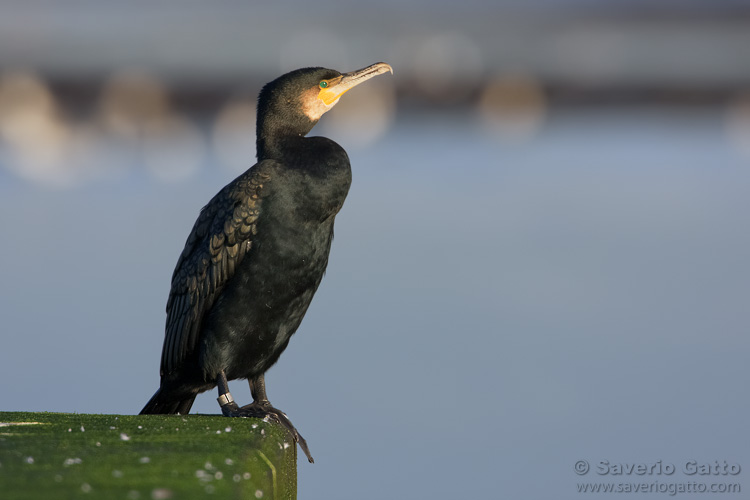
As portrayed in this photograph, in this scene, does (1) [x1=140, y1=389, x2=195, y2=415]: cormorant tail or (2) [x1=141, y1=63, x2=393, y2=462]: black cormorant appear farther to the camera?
(1) [x1=140, y1=389, x2=195, y2=415]: cormorant tail

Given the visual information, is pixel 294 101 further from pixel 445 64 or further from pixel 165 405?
pixel 445 64

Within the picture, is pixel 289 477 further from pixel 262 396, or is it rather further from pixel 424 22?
pixel 424 22

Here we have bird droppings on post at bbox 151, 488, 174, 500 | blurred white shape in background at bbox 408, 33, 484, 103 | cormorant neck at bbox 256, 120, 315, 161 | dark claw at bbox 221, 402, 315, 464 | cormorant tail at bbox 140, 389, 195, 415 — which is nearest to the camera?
bird droppings on post at bbox 151, 488, 174, 500

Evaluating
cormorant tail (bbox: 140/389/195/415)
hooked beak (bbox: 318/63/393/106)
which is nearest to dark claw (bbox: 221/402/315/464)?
cormorant tail (bbox: 140/389/195/415)

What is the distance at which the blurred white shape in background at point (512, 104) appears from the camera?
11.8 metres

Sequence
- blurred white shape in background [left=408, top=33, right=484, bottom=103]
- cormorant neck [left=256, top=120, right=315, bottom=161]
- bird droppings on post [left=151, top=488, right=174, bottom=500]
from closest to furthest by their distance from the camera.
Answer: bird droppings on post [left=151, top=488, right=174, bottom=500]
cormorant neck [left=256, top=120, right=315, bottom=161]
blurred white shape in background [left=408, top=33, right=484, bottom=103]

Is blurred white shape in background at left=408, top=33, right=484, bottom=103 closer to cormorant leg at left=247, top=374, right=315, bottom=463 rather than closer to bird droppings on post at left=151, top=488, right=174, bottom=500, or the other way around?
cormorant leg at left=247, top=374, right=315, bottom=463

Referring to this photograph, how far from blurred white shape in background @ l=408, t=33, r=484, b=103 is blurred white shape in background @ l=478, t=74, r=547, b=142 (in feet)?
0.97

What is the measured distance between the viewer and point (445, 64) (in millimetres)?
11625

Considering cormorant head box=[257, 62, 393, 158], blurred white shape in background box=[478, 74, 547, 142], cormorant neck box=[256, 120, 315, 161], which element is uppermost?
cormorant head box=[257, 62, 393, 158]

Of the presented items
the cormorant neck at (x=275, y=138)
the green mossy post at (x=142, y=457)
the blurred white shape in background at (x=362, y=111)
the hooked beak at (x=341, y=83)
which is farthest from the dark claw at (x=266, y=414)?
the blurred white shape in background at (x=362, y=111)

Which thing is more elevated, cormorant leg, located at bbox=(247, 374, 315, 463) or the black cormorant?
the black cormorant

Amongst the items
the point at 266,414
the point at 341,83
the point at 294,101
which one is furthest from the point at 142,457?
the point at 341,83

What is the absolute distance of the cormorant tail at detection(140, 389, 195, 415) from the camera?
3180 millimetres
